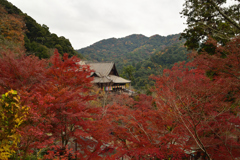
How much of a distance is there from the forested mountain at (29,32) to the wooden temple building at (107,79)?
7.73 metres

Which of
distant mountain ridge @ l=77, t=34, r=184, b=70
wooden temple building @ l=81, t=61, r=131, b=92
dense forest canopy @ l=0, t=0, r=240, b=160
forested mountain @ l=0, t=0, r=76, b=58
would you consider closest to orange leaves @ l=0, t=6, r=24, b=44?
forested mountain @ l=0, t=0, r=76, b=58

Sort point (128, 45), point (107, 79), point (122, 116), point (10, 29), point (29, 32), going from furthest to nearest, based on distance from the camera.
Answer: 1. point (128, 45)
2. point (29, 32)
3. point (107, 79)
4. point (10, 29)
5. point (122, 116)

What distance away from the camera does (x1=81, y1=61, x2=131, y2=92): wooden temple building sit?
1628 cm

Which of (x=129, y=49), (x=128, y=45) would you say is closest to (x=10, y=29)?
(x=129, y=49)

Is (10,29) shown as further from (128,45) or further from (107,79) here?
(128,45)

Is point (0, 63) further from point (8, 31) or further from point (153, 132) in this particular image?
point (8, 31)

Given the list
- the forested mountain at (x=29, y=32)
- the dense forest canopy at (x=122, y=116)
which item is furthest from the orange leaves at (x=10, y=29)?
the dense forest canopy at (x=122, y=116)

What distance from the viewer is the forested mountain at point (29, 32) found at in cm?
1579

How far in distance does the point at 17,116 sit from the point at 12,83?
152 inches

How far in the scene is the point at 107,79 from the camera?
16.5 m

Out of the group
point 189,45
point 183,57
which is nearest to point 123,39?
point 183,57

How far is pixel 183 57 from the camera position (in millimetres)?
36719

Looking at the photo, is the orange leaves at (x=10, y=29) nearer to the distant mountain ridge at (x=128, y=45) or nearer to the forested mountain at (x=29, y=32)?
the forested mountain at (x=29, y=32)

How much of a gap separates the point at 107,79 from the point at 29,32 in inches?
659
